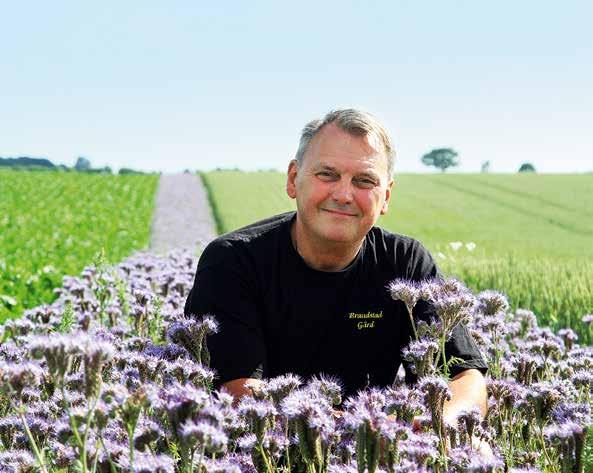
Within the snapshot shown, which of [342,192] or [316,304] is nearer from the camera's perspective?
[342,192]

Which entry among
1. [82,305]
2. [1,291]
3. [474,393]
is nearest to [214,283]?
[474,393]

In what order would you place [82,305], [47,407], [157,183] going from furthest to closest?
[157,183]
[82,305]
[47,407]

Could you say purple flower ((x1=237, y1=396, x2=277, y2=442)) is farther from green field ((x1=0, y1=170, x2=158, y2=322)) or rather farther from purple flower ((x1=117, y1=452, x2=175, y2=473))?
green field ((x1=0, y1=170, x2=158, y2=322))

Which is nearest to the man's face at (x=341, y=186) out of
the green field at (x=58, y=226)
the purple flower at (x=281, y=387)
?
the purple flower at (x=281, y=387)

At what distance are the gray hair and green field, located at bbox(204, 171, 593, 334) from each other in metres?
5.90

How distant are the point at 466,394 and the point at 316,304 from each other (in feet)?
4.07

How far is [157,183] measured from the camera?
56.9m

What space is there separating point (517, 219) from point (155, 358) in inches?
1391

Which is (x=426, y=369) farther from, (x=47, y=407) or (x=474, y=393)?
(x=47, y=407)

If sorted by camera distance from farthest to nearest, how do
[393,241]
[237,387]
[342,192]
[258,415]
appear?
[393,241] → [342,192] → [237,387] → [258,415]

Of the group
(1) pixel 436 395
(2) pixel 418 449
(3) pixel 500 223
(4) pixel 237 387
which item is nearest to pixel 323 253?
(4) pixel 237 387

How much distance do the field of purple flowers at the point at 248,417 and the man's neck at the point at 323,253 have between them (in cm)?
85

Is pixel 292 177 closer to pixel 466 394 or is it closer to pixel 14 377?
pixel 466 394

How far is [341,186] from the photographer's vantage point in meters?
4.67
